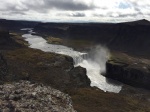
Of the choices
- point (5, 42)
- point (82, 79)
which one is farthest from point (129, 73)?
point (5, 42)

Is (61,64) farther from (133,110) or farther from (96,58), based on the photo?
(96,58)

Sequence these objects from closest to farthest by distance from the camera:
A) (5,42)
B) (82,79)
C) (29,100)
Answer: (29,100) → (82,79) → (5,42)

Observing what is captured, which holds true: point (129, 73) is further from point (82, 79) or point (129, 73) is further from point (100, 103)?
point (100, 103)

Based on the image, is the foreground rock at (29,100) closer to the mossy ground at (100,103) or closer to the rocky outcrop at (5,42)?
the mossy ground at (100,103)

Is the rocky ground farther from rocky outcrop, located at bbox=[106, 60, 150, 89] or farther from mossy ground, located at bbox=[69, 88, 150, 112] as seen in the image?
mossy ground, located at bbox=[69, 88, 150, 112]

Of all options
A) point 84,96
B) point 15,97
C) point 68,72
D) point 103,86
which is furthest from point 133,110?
point 103,86

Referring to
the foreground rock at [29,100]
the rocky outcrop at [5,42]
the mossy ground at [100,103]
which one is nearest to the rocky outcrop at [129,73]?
the mossy ground at [100,103]

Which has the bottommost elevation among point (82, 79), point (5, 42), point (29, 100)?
point (82, 79)
